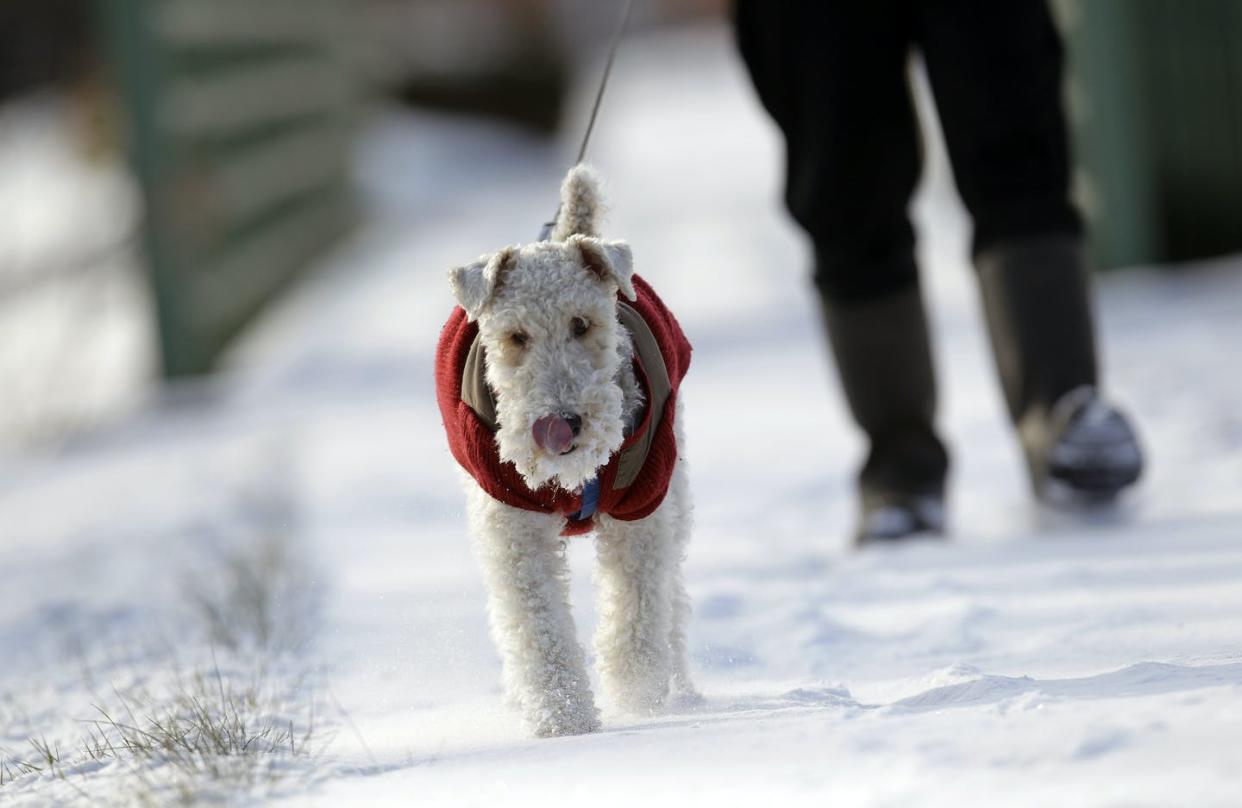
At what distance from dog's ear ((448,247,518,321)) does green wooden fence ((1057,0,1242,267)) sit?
584 cm

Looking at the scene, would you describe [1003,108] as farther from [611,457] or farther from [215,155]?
[215,155]

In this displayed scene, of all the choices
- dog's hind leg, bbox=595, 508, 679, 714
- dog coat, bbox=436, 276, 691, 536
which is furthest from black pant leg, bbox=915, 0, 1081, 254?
dog's hind leg, bbox=595, 508, 679, 714

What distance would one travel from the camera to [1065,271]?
3385mm

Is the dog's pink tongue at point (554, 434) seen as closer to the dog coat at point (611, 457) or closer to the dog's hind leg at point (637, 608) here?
the dog coat at point (611, 457)

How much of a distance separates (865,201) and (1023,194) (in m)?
0.36

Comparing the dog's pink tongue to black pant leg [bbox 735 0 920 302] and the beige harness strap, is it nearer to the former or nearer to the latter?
the beige harness strap

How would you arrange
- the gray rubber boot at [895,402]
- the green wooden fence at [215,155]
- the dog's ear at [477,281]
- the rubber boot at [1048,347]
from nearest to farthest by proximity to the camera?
the dog's ear at [477,281], the rubber boot at [1048,347], the gray rubber boot at [895,402], the green wooden fence at [215,155]

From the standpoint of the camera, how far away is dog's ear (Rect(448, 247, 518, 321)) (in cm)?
210

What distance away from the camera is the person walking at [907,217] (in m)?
3.30

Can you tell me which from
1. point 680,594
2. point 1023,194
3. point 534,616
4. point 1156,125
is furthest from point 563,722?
point 1156,125

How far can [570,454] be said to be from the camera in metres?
2.01

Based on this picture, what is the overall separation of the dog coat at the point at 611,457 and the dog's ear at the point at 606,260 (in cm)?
14

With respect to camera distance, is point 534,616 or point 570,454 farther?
point 534,616

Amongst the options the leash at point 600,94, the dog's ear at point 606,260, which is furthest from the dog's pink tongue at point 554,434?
A: the leash at point 600,94
